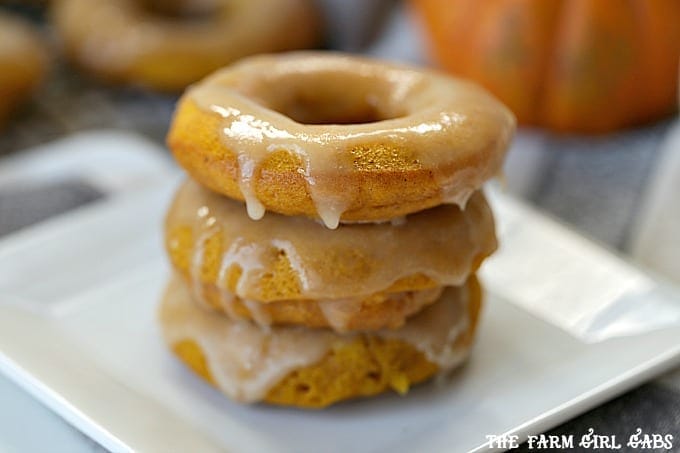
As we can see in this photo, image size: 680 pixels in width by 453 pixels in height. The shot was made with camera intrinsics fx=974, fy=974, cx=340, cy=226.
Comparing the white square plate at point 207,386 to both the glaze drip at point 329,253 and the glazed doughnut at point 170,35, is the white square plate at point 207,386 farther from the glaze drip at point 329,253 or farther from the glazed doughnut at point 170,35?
the glazed doughnut at point 170,35

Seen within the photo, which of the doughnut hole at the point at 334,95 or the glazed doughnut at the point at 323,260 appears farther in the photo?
the doughnut hole at the point at 334,95

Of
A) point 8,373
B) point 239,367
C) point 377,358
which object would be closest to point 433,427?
point 377,358

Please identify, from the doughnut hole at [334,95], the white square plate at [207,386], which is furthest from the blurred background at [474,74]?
the doughnut hole at [334,95]

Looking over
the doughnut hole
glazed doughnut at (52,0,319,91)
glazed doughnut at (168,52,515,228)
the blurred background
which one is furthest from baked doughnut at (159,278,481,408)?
glazed doughnut at (52,0,319,91)

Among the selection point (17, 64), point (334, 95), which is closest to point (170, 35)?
point (17, 64)

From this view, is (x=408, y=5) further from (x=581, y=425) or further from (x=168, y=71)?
(x=581, y=425)

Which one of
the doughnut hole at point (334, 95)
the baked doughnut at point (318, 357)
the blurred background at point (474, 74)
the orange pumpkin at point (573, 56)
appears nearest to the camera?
the baked doughnut at point (318, 357)
